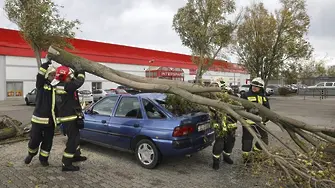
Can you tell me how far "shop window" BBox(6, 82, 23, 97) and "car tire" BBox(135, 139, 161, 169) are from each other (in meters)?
25.0

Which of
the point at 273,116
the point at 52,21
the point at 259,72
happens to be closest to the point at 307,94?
the point at 259,72

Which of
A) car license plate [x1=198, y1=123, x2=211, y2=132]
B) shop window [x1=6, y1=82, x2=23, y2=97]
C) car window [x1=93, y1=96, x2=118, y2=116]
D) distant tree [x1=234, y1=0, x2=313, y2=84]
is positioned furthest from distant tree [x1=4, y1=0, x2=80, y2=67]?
distant tree [x1=234, y1=0, x2=313, y2=84]

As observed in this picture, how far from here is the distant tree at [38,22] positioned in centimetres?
1251

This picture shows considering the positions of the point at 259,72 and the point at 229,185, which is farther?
the point at 259,72

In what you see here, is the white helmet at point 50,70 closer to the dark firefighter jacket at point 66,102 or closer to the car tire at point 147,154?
the dark firefighter jacket at point 66,102

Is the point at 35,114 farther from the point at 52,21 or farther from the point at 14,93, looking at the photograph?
the point at 14,93

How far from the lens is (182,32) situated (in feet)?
74.1

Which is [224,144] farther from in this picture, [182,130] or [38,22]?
[38,22]

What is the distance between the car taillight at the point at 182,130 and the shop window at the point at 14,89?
84.4 feet

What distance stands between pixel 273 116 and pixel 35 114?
4066 millimetres

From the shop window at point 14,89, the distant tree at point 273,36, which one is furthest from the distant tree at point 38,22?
the distant tree at point 273,36

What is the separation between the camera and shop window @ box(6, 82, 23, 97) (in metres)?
25.7

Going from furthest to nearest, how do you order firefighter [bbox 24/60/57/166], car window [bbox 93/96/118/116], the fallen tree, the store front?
1. the store front
2. car window [bbox 93/96/118/116]
3. firefighter [bbox 24/60/57/166]
4. the fallen tree

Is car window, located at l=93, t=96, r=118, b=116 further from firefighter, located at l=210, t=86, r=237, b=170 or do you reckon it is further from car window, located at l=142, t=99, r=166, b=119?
firefighter, located at l=210, t=86, r=237, b=170
